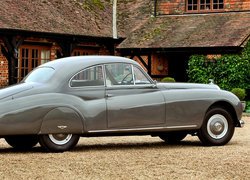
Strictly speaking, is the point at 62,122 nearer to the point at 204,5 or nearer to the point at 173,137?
the point at 173,137

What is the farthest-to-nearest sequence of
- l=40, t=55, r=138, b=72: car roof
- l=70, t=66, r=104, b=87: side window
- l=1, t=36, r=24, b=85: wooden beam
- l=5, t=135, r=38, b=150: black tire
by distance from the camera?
l=1, t=36, r=24, b=85: wooden beam
l=5, t=135, r=38, b=150: black tire
l=40, t=55, r=138, b=72: car roof
l=70, t=66, r=104, b=87: side window

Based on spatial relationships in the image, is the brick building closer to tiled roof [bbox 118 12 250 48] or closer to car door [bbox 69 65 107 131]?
tiled roof [bbox 118 12 250 48]

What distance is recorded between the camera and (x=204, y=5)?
2895cm

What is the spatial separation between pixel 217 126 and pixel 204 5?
59.4 feet

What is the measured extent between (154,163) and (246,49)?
1727 cm

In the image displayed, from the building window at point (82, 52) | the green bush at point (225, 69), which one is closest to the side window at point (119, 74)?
the green bush at point (225, 69)

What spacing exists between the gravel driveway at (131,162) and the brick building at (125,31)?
13206 millimetres

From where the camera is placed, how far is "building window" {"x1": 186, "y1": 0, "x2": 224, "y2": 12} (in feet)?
93.6

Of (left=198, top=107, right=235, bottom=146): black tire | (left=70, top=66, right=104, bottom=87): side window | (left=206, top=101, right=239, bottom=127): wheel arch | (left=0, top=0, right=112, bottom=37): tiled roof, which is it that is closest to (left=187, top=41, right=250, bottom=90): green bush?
(left=0, top=0, right=112, bottom=37): tiled roof

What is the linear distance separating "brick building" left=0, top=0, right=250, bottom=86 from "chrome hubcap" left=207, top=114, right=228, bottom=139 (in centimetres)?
1308

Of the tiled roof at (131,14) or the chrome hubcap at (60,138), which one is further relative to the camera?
the tiled roof at (131,14)

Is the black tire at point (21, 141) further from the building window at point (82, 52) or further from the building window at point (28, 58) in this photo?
the building window at point (82, 52)

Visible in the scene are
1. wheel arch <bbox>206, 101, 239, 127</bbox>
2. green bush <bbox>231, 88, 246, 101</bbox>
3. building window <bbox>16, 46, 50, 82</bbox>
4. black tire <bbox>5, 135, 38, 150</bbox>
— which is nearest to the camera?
black tire <bbox>5, 135, 38, 150</bbox>

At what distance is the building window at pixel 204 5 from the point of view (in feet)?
93.6
